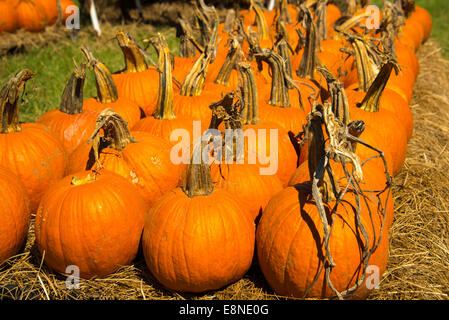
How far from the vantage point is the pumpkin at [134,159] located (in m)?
3.08

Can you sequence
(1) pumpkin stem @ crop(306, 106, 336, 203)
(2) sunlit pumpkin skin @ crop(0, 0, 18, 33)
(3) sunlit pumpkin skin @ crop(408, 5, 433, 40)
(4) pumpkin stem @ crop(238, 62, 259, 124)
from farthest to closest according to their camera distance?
(3) sunlit pumpkin skin @ crop(408, 5, 433, 40) → (2) sunlit pumpkin skin @ crop(0, 0, 18, 33) → (4) pumpkin stem @ crop(238, 62, 259, 124) → (1) pumpkin stem @ crop(306, 106, 336, 203)

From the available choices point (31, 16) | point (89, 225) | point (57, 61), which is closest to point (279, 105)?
point (89, 225)

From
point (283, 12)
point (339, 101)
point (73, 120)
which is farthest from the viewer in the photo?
point (283, 12)

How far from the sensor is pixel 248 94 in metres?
3.40

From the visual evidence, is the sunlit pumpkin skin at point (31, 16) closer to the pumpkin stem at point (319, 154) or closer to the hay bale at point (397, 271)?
the hay bale at point (397, 271)

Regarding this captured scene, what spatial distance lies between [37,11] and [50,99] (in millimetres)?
3629

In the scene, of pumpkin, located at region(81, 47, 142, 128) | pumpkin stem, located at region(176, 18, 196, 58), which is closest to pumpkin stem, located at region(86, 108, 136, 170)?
pumpkin, located at region(81, 47, 142, 128)

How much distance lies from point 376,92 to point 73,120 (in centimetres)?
260

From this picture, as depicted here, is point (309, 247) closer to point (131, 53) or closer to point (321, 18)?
point (131, 53)

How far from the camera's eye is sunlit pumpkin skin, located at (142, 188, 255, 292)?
252cm

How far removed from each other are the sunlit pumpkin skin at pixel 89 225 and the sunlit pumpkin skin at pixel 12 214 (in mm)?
185

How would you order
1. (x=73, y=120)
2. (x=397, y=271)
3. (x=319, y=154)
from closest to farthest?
(x=319, y=154) < (x=397, y=271) < (x=73, y=120)

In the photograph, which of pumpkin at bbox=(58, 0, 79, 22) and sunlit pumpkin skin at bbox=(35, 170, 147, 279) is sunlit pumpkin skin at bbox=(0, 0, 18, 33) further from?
sunlit pumpkin skin at bbox=(35, 170, 147, 279)

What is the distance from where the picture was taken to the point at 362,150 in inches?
130
